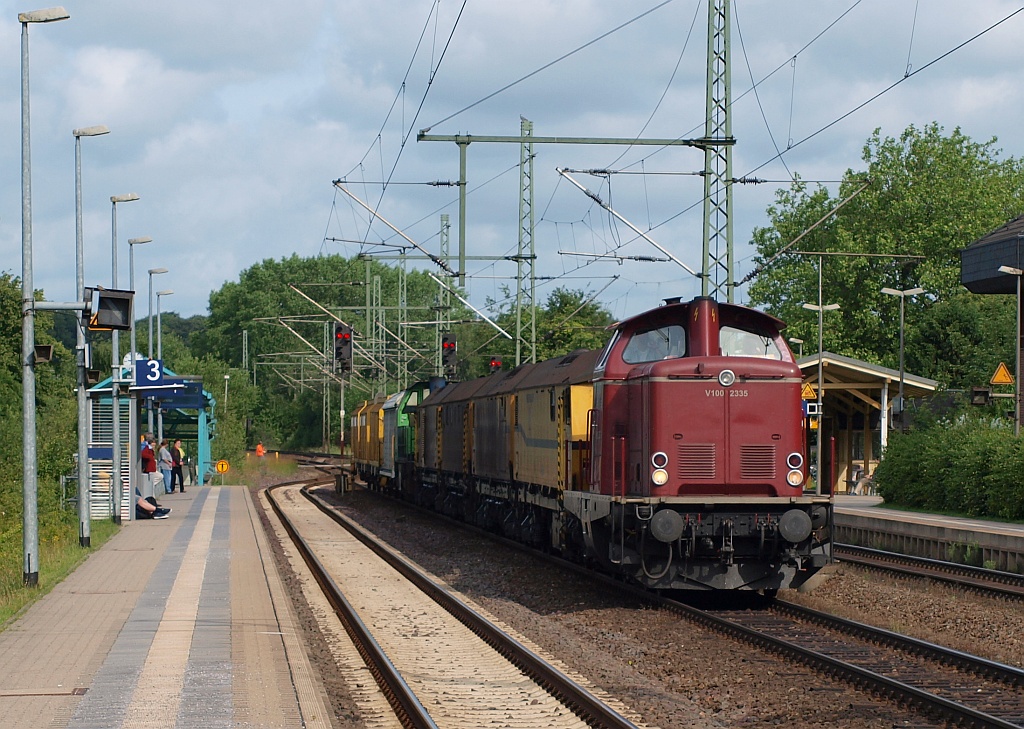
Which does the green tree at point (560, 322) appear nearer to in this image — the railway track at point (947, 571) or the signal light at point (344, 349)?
the signal light at point (344, 349)

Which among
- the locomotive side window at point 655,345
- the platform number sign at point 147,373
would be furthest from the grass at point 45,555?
the locomotive side window at point 655,345

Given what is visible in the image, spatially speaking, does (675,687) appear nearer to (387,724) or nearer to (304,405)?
(387,724)

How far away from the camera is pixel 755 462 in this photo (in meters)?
14.5

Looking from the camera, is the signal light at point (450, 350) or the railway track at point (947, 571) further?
the signal light at point (450, 350)

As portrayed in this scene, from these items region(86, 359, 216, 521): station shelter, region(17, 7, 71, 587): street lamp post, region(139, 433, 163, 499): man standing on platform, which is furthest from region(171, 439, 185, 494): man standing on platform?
region(17, 7, 71, 587): street lamp post

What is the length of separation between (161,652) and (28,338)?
723cm

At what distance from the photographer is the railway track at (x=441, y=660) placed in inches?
380

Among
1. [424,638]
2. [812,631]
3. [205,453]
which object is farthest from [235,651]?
[205,453]

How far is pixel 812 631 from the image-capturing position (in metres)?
13.3

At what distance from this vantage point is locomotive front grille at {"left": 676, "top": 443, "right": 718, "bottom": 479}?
568 inches

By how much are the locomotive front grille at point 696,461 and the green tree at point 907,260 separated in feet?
166

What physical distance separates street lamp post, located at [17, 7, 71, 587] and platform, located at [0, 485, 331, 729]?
0.70 metres

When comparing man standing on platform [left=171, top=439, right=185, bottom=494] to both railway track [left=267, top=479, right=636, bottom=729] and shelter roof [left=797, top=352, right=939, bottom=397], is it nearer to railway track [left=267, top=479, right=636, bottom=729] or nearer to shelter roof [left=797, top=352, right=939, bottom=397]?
shelter roof [left=797, top=352, right=939, bottom=397]

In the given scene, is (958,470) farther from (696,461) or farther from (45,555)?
(45,555)
